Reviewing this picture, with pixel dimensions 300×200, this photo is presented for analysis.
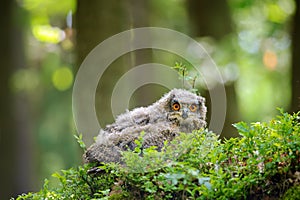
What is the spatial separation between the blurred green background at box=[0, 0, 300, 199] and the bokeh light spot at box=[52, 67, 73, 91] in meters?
0.04

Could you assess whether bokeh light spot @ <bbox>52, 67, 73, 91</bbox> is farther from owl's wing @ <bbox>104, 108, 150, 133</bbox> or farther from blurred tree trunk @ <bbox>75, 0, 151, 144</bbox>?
owl's wing @ <bbox>104, 108, 150, 133</bbox>

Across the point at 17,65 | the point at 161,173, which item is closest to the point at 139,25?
the point at 17,65

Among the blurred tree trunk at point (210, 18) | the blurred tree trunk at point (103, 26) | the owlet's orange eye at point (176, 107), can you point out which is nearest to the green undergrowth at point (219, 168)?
the owlet's orange eye at point (176, 107)

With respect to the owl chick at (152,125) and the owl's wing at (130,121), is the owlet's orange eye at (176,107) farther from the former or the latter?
the owl's wing at (130,121)

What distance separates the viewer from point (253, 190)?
3.38 meters

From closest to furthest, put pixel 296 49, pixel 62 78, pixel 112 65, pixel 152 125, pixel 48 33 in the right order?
pixel 152 125 < pixel 112 65 < pixel 296 49 < pixel 48 33 < pixel 62 78

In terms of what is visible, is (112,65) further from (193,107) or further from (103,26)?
(193,107)

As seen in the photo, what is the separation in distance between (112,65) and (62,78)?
976 centimetres

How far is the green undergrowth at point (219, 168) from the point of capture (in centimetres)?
327

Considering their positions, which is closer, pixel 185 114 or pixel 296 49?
pixel 185 114

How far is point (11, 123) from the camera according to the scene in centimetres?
1258

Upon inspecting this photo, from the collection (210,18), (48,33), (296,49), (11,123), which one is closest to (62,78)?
(48,33)

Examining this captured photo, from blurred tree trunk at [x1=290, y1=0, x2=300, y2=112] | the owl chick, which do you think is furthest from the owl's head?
blurred tree trunk at [x1=290, y1=0, x2=300, y2=112]

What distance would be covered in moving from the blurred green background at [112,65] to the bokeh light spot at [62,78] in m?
0.04
